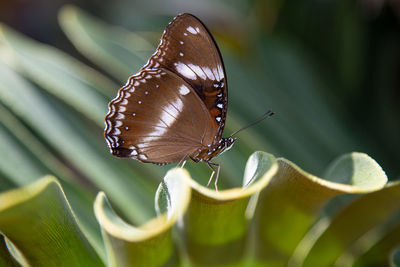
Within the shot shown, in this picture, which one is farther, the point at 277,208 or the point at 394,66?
the point at 394,66

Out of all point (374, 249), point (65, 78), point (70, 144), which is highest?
point (65, 78)

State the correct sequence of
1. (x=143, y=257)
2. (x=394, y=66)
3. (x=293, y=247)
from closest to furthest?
(x=143, y=257), (x=293, y=247), (x=394, y=66)

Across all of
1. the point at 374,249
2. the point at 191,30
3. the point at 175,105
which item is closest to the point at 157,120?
the point at 175,105

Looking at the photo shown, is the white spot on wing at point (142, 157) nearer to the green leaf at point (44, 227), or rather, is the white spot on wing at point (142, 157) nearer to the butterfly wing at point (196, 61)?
the butterfly wing at point (196, 61)

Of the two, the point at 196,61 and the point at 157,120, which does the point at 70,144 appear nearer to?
the point at 157,120

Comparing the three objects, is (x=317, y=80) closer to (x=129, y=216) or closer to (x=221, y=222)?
(x=129, y=216)

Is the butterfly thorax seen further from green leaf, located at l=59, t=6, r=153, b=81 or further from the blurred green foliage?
green leaf, located at l=59, t=6, r=153, b=81

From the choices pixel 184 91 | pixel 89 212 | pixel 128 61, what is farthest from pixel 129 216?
pixel 128 61
